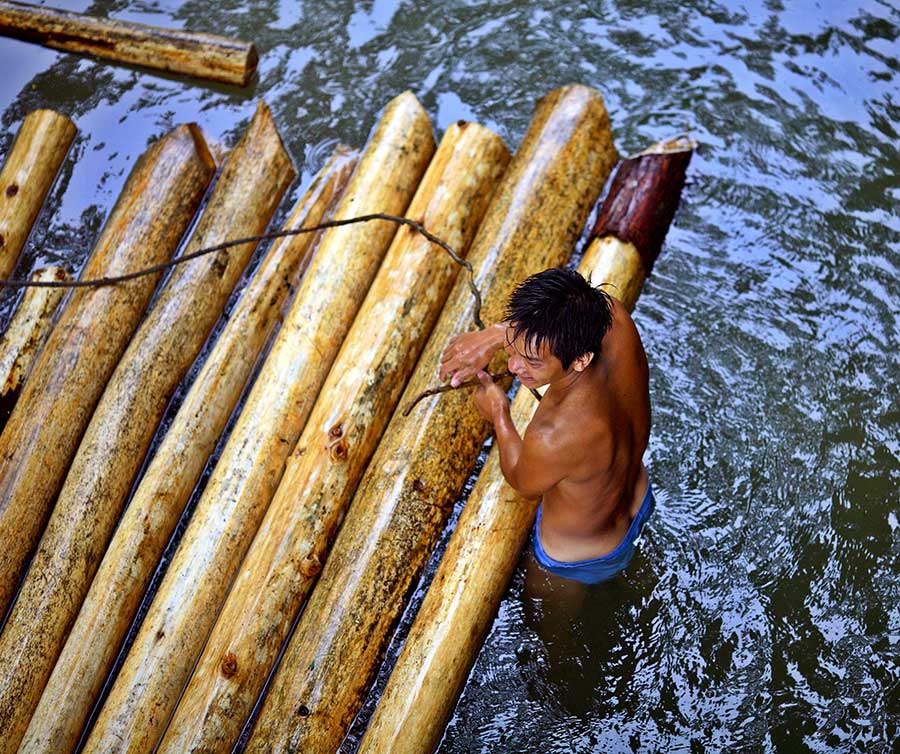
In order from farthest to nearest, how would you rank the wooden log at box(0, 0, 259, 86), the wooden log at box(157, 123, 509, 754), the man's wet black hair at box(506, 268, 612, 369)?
the wooden log at box(0, 0, 259, 86) < the wooden log at box(157, 123, 509, 754) < the man's wet black hair at box(506, 268, 612, 369)

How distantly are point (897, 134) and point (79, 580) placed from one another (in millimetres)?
6027

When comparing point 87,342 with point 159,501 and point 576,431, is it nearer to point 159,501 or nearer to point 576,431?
point 159,501

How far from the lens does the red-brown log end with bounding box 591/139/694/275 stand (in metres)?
5.29

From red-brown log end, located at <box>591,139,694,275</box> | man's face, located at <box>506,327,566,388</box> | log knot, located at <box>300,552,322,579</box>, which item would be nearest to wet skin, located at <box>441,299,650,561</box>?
man's face, located at <box>506,327,566,388</box>

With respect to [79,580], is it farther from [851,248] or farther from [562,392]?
[851,248]

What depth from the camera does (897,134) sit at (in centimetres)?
636

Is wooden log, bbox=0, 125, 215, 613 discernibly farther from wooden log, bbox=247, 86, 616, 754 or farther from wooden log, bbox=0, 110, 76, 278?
wooden log, bbox=247, 86, 616, 754

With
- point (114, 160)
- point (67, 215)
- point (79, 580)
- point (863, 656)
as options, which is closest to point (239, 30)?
point (114, 160)

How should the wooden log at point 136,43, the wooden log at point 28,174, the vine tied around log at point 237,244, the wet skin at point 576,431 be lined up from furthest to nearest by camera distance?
the wooden log at point 136,43
the wooden log at point 28,174
the vine tied around log at point 237,244
the wet skin at point 576,431

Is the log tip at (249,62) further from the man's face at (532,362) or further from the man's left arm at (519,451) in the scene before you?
the man's face at (532,362)

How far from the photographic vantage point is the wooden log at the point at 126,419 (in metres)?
4.36

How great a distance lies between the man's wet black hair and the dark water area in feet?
5.60

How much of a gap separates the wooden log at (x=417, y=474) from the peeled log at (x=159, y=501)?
0.87m

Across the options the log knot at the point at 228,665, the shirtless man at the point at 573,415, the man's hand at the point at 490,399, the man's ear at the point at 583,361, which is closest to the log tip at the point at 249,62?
the shirtless man at the point at 573,415
